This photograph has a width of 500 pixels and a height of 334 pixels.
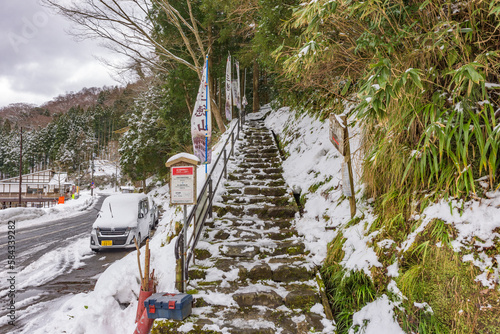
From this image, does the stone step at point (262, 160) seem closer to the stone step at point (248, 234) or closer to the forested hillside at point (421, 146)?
the stone step at point (248, 234)

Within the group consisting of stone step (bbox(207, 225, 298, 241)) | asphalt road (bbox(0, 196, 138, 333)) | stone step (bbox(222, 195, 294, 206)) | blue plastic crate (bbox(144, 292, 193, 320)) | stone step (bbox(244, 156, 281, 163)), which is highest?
stone step (bbox(244, 156, 281, 163))

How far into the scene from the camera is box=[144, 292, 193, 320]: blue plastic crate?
121 inches

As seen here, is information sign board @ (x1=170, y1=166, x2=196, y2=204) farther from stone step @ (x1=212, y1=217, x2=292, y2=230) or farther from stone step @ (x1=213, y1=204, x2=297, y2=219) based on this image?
stone step @ (x1=213, y1=204, x2=297, y2=219)

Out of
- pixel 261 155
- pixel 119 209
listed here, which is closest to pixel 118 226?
pixel 119 209

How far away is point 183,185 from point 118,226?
6.00 metres

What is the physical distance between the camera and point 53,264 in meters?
7.77

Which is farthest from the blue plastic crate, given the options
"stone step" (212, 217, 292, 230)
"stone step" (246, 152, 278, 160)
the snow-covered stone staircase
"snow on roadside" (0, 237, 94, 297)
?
"stone step" (246, 152, 278, 160)

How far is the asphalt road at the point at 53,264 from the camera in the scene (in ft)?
18.0

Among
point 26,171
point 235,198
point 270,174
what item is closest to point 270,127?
point 270,174

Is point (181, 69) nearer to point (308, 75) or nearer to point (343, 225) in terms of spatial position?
point (308, 75)

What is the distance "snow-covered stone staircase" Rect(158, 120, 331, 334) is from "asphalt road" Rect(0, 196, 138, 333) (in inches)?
139

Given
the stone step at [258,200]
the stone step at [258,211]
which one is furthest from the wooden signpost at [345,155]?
the stone step at [258,200]

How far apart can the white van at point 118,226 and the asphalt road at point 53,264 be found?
419mm

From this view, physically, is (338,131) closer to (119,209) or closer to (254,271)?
(254,271)
